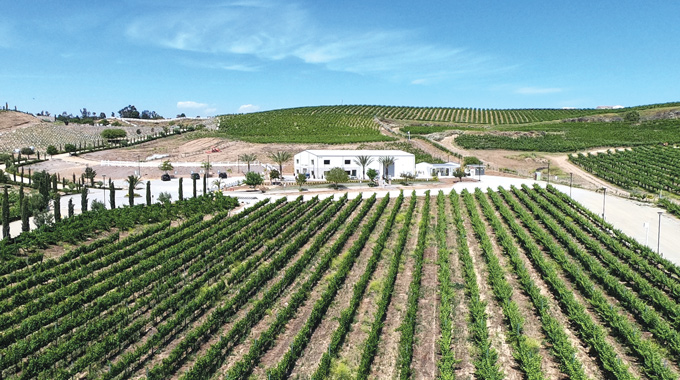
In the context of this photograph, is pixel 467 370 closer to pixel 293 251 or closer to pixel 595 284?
pixel 595 284

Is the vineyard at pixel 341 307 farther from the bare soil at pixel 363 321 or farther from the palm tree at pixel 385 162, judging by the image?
the palm tree at pixel 385 162

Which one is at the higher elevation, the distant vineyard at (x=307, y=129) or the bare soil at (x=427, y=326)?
the distant vineyard at (x=307, y=129)

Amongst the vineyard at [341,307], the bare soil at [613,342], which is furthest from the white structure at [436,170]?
the bare soil at [613,342]

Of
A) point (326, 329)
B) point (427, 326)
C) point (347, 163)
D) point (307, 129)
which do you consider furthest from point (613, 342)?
point (307, 129)

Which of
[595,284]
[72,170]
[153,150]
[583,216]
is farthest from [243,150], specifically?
[595,284]

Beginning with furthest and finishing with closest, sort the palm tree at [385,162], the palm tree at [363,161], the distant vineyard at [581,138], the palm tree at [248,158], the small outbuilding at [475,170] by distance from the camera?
the distant vineyard at [581,138]
the palm tree at [248,158]
the small outbuilding at [475,170]
the palm tree at [385,162]
the palm tree at [363,161]

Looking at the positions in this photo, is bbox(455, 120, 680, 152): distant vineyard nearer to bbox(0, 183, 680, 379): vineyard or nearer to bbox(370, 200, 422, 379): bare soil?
bbox(0, 183, 680, 379): vineyard
